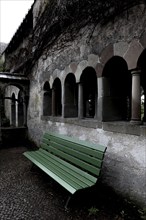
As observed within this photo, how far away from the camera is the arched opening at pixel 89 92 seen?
457 centimetres

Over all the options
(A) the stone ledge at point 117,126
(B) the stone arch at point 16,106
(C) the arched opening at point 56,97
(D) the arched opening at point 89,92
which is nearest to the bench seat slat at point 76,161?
(A) the stone ledge at point 117,126

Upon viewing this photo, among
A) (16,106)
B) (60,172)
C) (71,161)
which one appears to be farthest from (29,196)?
(16,106)

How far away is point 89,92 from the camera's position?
18.5ft

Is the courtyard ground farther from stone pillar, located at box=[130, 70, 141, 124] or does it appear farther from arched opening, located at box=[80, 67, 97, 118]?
arched opening, located at box=[80, 67, 97, 118]

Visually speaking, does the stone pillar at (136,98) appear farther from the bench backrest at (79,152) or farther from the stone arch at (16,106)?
the stone arch at (16,106)

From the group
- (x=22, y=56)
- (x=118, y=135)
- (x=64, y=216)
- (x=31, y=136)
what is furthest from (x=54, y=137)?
(x=22, y=56)

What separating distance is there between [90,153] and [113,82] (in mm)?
1474

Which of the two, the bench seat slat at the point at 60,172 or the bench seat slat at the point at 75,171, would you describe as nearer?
the bench seat slat at the point at 60,172

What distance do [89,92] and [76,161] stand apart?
266cm

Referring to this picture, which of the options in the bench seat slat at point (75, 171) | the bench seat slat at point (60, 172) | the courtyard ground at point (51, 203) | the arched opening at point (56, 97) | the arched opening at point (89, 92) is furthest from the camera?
the arched opening at point (56, 97)

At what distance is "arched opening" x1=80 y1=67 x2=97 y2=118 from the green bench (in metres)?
1.46

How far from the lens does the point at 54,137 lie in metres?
4.49

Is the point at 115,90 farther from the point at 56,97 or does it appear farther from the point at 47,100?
the point at 47,100

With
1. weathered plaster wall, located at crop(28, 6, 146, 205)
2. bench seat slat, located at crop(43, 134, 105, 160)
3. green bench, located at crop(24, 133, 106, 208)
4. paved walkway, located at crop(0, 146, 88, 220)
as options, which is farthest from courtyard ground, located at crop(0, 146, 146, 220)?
bench seat slat, located at crop(43, 134, 105, 160)
